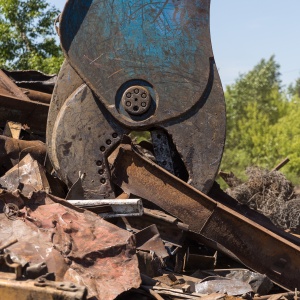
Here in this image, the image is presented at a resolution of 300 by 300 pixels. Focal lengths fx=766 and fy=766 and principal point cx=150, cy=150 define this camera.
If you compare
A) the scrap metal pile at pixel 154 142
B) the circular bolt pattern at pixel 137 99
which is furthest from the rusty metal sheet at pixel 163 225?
the circular bolt pattern at pixel 137 99

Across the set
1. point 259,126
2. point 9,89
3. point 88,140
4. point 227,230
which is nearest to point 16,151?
point 88,140

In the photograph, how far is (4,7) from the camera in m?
19.9

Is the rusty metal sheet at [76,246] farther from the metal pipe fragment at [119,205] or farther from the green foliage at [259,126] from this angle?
the green foliage at [259,126]

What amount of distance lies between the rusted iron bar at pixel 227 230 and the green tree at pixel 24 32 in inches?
562

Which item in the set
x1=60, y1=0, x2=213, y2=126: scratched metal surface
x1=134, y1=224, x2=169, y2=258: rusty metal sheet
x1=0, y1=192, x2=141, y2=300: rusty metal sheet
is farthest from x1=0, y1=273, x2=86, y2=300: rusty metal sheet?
x1=60, y1=0, x2=213, y2=126: scratched metal surface

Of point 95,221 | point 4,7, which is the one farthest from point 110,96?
point 4,7

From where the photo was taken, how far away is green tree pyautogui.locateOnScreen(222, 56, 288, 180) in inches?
1433

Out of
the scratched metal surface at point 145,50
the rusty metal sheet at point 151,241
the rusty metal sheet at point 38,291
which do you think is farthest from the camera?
the scratched metal surface at point 145,50

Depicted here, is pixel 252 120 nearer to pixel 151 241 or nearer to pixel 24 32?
pixel 24 32

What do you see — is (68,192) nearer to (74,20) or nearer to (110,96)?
(110,96)

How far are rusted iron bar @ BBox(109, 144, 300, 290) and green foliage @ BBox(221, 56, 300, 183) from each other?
20.1 metres

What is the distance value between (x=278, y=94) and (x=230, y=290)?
44.5 meters

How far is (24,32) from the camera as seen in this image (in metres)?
20.1

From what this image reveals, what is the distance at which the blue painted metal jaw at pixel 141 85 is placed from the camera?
18.6ft
